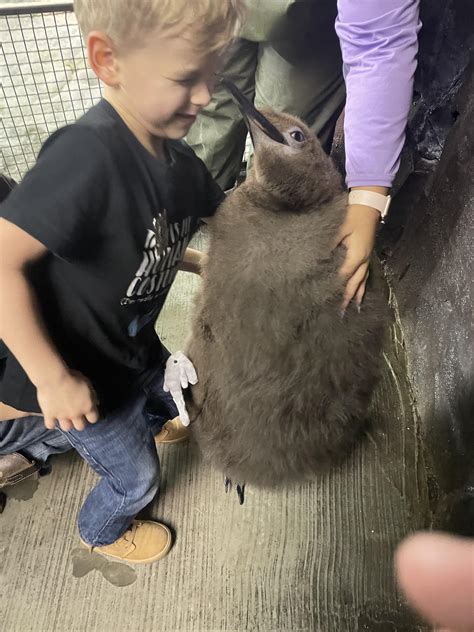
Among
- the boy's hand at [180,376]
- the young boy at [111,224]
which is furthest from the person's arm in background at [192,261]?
the boy's hand at [180,376]

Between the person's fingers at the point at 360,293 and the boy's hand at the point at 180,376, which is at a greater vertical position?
the person's fingers at the point at 360,293

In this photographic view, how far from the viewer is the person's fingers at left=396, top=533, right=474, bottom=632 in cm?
24

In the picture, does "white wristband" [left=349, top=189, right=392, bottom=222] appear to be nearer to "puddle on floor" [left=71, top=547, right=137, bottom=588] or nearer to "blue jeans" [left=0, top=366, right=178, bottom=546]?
"blue jeans" [left=0, top=366, right=178, bottom=546]

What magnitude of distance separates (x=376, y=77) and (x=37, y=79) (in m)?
0.36

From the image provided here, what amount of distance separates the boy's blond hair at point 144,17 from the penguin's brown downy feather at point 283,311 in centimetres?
15

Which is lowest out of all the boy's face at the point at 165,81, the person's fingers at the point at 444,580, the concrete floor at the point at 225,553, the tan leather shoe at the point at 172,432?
the concrete floor at the point at 225,553

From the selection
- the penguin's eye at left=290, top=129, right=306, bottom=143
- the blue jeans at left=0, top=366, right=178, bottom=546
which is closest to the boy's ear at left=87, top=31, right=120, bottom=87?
the penguin's eye at left=290, top=129, right=306, bottom=143

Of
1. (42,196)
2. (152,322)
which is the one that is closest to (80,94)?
(42,196)

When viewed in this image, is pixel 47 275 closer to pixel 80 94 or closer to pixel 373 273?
pixel 80 94

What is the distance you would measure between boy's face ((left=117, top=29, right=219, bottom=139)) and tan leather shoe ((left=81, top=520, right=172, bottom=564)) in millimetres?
756

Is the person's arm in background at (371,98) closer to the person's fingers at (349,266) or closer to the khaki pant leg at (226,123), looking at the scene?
the person's fingers at (349,266)

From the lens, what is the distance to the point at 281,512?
101cm

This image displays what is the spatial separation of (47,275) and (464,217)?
74 cm

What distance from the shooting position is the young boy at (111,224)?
39 centimetres
